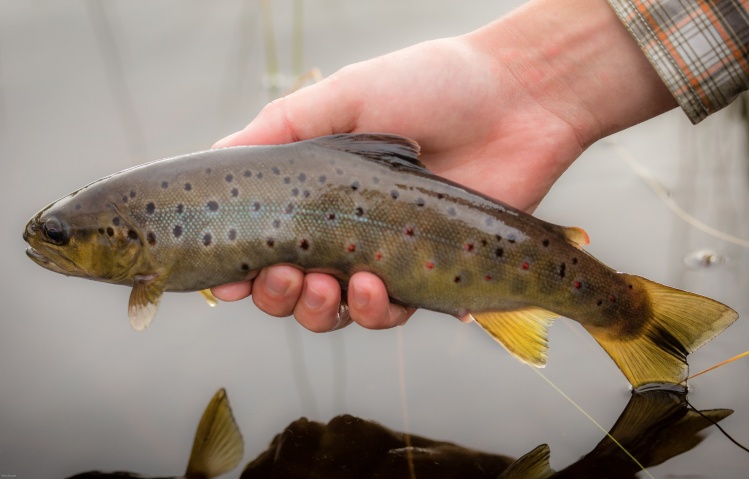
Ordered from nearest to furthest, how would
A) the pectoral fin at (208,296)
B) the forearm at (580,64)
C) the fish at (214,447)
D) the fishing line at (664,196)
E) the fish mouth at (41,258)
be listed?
1. the fish mouth at (41,258)
2. the fish at (214,447)
3. the pectoral fin at (208,296)
4. the forearm at (580,64)
5. the fishing line at (664,196)

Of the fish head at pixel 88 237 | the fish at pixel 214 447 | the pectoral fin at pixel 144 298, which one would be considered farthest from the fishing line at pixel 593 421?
the fish head at pixel 88 237

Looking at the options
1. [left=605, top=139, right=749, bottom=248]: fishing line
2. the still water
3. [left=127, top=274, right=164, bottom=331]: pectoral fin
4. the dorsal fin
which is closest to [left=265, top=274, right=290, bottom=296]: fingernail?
[left=127, top=274, right=164, bottom=331]: pectoral fin

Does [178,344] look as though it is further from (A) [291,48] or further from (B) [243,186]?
(A) [291,48]

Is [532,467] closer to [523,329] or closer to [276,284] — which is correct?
[523,329]

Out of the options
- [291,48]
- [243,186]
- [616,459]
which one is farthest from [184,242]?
[291,48]

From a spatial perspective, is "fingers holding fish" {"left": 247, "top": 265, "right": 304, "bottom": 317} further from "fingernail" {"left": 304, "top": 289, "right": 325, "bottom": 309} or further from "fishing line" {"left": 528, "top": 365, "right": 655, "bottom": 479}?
"fishing line" {"left": 528, "top": 365, "right": 655, "bottom": 479}

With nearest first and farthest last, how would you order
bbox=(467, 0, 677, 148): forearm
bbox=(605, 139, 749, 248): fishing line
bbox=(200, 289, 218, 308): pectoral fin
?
bbox=(200, 289, 218, 308): pectoral fin → bbox=(467, 0, 677, 148): forearm → bbox=(605, 139, 749, 248): fishing line

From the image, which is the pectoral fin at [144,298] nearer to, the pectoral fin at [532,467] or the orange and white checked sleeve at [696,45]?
the pectoral fin at [532,467]

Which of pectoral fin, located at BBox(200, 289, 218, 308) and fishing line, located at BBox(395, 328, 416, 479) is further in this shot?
pectoral fin, located at BBox(200, 289, 218, 308)
